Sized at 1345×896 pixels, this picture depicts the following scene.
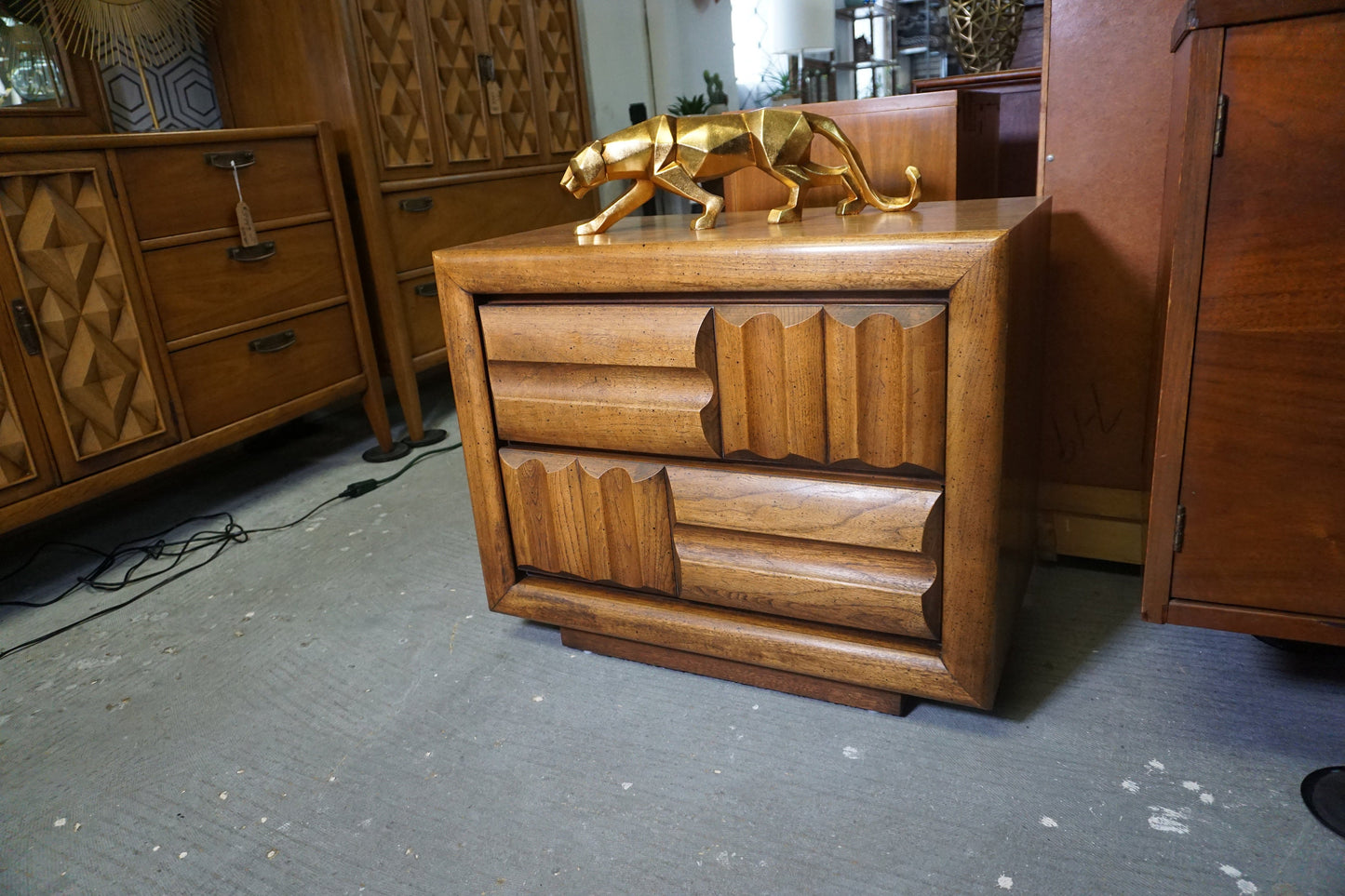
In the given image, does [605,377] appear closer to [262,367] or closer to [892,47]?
[262,367]

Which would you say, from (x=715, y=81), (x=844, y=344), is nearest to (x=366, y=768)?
(x=844, y=344)

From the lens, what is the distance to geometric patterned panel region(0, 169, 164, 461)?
1.47 metres

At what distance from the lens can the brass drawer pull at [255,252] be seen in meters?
1.82

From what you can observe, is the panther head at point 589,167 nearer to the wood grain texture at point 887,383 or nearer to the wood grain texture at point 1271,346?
the wood grain texture at point 887,383

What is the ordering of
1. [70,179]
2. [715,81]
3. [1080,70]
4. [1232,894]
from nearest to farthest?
[1232,894]
[1080,70]
[70,179]
[715,81]

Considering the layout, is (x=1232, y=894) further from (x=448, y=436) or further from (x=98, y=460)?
(x=448, y=436)

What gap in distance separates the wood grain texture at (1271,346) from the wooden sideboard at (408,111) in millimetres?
1892

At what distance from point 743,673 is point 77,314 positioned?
53.9 inches

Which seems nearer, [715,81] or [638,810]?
[638,810]

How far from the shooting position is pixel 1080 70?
117cm

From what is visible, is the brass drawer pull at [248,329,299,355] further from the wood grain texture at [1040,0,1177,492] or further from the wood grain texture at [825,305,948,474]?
the wood grain texture at [1040,0,1177,492]

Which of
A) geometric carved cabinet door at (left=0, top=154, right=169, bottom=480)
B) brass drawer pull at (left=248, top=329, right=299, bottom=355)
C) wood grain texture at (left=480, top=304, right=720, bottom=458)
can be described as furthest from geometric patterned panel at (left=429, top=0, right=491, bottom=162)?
wood grain texture at (left=480, top=304, right=720, bottom=458)

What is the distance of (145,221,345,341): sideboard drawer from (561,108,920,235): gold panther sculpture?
3.43 ft

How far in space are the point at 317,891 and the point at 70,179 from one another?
1360 mm
